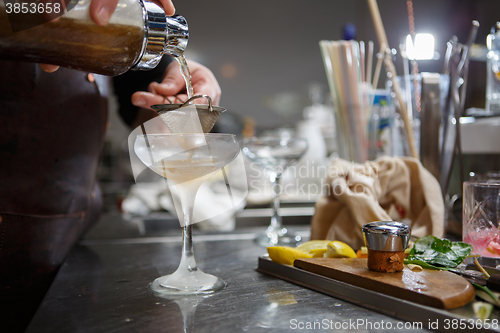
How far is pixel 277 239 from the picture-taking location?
804 millimetres

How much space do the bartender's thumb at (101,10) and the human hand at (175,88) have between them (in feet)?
0.75

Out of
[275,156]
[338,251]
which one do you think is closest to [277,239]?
[275,156]

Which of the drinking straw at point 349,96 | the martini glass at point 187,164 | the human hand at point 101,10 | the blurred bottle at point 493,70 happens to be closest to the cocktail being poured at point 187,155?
the martini glass at point 187,164

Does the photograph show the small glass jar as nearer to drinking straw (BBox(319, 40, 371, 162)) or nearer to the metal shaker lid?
the metal shaker lid

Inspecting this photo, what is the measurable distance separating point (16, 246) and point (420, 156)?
0.72 metres

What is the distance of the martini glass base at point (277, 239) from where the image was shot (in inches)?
31.1

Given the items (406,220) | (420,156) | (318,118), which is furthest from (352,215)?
(318,118)

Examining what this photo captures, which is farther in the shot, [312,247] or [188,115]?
[312,247]

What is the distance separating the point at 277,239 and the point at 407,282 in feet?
1.35

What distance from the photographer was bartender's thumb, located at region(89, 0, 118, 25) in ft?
1.14

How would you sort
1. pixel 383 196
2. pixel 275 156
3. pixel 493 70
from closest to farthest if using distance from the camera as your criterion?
1. pixel 383 196
2. pixel 275 156
3. pixel 493 70

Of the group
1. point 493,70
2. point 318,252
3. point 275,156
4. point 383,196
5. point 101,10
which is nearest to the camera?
point 101,10

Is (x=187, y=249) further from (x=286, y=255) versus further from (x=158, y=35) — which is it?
(x=158, y=35)

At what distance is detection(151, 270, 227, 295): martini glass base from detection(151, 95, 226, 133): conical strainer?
188 mm
